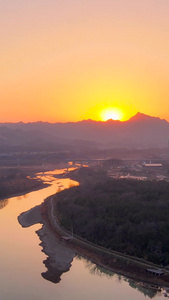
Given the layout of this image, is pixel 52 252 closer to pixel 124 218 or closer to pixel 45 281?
pixel 45 281

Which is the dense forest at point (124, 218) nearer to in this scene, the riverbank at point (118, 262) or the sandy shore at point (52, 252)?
the riverbank at point (118, 262)

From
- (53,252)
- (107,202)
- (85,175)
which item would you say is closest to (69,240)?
(53,252)

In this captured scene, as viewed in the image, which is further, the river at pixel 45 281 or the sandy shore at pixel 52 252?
the sandy shore at pixel 52 252

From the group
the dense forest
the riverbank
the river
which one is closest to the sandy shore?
the river

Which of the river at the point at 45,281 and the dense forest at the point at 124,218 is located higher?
the dense forest at the point at 124,218

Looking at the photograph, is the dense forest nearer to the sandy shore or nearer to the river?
the sandy shore

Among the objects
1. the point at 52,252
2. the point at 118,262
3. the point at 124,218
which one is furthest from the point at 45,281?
the point at 124,218

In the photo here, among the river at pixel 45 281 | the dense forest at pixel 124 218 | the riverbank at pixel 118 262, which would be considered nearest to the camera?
the river at pixel 45 281

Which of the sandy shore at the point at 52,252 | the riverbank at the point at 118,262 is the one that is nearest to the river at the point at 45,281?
the sandy shore at the point at 52,252
